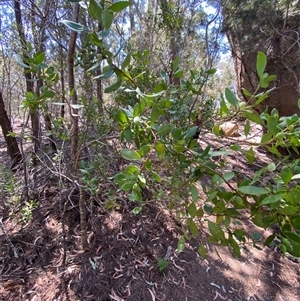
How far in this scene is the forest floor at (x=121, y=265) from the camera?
4.75 feet

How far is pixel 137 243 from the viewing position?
1729 millimetres

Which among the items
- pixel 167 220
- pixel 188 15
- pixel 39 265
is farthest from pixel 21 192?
pixel 188 15

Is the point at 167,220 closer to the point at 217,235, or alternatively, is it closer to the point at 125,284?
the point at 125,284

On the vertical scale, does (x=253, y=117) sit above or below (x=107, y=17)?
below

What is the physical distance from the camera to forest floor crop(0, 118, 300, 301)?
145 centimetres

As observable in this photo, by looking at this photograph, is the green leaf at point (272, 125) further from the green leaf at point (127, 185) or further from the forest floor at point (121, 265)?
the forest floor at point (121, 265)

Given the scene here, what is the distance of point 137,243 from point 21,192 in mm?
1222

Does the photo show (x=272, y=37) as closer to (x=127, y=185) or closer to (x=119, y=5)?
(x=119, y=5)

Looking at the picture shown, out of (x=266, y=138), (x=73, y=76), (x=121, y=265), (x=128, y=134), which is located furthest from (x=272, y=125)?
(x=121, y=265)

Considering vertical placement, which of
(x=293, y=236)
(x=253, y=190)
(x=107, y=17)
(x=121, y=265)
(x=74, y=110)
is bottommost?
(x=121, y=265)

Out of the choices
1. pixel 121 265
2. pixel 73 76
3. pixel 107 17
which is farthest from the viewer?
pixel 121 265

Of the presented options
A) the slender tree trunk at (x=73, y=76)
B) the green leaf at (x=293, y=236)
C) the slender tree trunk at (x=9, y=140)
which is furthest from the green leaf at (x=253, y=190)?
the slender tree trunk at (x=9, y=140)

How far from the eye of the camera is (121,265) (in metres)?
1.58

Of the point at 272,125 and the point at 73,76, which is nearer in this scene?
the point at 272,125
